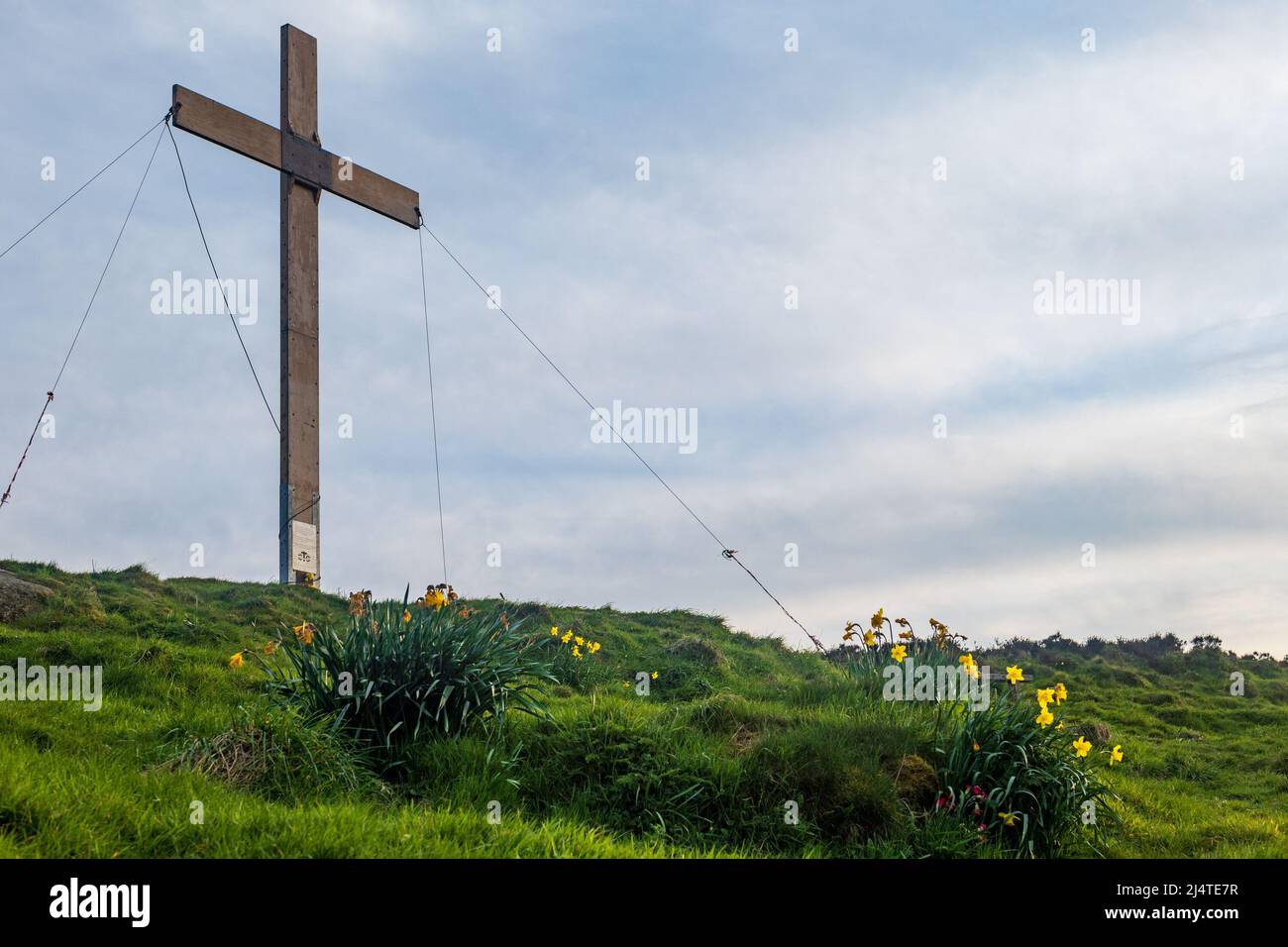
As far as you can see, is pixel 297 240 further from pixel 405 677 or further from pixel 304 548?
pixel 405 677

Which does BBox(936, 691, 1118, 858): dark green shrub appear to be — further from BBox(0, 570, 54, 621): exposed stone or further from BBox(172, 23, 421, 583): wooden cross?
BBox(0, 570, 54, 621): exposed stone

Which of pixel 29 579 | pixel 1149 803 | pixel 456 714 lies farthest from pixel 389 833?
pixel 29 579

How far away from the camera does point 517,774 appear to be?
690cm

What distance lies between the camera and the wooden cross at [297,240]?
13.3m

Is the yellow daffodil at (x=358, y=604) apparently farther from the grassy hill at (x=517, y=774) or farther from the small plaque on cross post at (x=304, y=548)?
the small plaque on cross post at (x=304, y=548)

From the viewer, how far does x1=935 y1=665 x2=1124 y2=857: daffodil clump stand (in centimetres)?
705

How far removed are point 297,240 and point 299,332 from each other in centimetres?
131

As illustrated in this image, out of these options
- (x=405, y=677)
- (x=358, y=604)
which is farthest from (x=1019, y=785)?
(x=358, y=604)

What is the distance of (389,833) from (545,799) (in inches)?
74.0

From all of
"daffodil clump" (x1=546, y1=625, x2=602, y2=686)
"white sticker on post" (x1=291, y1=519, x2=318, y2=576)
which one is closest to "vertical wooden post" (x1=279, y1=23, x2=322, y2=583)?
"white sticker on post" (x1=291, y1=519, x2=318, y2=576)

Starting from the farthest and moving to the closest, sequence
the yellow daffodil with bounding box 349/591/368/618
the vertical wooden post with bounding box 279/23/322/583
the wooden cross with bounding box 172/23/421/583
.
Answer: the vertical wooden post with bounding box 279/23/322/583
the wooden cross with bounding box 172/23/421/583
the yellow daffodil with bounding box 349/591/368/618

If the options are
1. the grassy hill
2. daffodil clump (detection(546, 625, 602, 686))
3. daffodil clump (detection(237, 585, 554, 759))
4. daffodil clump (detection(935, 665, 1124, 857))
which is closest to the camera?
the grassy hill

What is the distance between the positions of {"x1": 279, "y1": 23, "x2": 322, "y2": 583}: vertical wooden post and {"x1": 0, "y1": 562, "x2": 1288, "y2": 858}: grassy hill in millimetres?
1508
